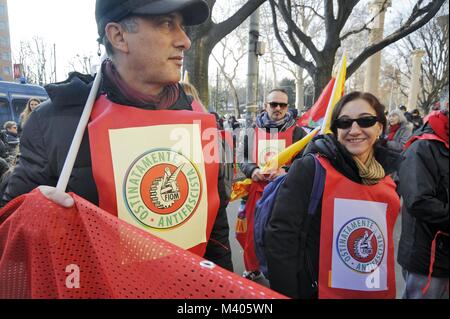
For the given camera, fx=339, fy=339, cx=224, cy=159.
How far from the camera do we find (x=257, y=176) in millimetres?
3350

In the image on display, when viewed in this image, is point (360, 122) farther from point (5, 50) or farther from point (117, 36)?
point (5, 50)

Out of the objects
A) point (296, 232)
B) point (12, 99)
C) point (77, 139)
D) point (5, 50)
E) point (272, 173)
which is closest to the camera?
point (77, 139)

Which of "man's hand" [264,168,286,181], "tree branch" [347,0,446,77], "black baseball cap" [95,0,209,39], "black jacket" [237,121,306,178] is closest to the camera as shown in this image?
"black baseball cap" [95,0,209,39]

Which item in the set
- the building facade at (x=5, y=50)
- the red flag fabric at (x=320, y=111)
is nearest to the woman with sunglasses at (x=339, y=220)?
the red flag fabric at (x=320, y=111)

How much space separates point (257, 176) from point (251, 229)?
533 millimetres

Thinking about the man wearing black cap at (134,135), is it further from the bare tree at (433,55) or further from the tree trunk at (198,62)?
the tree trunk at (198,62)

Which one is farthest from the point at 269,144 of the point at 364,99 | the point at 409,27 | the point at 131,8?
the point at 409,27

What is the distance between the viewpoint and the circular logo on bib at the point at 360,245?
1627 mm

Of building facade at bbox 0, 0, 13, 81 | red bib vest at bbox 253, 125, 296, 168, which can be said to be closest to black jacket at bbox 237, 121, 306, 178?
red bib vest at bbox 253, 125, 296, 168

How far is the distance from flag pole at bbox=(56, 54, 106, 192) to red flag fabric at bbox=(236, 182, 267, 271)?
91.1 inches

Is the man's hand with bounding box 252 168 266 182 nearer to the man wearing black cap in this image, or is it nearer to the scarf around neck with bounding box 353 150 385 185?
the scarf around neck with bounding box 353 150 385 185

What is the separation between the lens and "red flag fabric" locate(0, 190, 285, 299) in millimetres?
940
